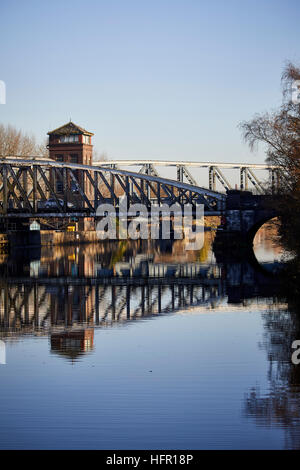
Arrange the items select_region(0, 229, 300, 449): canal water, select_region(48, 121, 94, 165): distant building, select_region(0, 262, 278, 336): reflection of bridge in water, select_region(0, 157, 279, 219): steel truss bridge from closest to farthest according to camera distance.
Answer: select_region(0, 229, 300, 449): canal water → select_region(0, 262, 278, 336): reflection of bridge in water → select_region(0, 157, 279, 219): steel truss bridge → select_region(48, 121, 94, 165): distant building

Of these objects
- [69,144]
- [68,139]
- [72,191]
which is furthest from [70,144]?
[72,191]

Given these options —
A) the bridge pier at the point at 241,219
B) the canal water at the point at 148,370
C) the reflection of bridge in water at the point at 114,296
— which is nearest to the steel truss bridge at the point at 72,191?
the bridge pier at the point at 241,219

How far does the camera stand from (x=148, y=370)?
14242 mm

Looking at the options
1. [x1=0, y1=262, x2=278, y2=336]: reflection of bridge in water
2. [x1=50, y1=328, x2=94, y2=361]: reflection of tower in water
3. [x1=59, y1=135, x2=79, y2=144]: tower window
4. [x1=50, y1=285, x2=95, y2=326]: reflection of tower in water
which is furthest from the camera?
[x1=59, y1=135, x2=79, y2=144]: tower window

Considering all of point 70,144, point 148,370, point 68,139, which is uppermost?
point 68,139

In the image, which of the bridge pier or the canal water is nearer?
the canal water

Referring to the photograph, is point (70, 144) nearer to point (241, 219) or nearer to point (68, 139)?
point (68, 139)

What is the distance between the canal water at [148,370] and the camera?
1034cm

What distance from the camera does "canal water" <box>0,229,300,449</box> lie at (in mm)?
10344

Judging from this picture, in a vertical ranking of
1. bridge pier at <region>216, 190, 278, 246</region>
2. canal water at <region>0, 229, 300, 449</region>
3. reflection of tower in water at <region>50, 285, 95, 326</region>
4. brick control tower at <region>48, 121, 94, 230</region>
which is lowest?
canal water at <region>0, 229, 300, 449</region>

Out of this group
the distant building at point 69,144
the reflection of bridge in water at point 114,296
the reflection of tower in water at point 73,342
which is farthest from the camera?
the distant building at point 69,144

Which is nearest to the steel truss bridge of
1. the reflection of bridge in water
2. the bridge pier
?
the bridge pier

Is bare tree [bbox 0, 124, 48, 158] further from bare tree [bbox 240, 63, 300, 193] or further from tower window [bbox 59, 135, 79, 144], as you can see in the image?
bare tree [bbox 240, 63, 300, 193]

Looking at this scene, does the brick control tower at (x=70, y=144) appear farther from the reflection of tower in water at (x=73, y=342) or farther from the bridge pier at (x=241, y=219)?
the reflection of tower in water at (x=73, y=342)
